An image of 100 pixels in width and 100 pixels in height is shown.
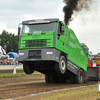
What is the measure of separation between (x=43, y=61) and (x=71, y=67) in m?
2.18

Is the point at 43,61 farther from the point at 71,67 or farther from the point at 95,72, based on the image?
the point at 95,72

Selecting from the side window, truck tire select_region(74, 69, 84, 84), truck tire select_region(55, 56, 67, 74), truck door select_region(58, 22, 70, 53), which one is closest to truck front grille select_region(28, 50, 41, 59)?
truck tire select_region(55, 56, 67, 74)

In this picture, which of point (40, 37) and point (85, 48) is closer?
point (40, 37)

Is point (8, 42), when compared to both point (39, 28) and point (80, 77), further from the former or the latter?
point (39, 28)

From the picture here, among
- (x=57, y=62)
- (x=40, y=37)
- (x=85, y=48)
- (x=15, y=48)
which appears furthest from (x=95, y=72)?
(x=15, y=48)

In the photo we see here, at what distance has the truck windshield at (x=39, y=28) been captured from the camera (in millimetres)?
9982

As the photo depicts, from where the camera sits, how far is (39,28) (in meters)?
10.2

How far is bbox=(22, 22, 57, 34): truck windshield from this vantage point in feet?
32.7

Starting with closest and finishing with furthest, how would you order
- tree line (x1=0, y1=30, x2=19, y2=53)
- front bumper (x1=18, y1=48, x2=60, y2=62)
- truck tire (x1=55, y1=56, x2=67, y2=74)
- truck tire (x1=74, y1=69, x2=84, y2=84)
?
front bumper (x1=18, y1=48, x2=60, y2=62), truck tire (x1=55, y1=56, x2=67, y2=74), truck tire (x1=74, y1=69, x2=84, y2=84), tree line (x1=0, y1=30, x2=19, y2=53)

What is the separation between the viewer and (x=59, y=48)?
1007cm

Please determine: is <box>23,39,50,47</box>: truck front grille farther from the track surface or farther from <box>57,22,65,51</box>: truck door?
the track surface

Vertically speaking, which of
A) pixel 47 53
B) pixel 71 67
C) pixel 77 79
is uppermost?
pixel 47 53

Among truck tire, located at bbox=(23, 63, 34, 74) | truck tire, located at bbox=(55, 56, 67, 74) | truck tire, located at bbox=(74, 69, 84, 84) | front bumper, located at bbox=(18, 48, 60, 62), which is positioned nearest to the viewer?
front bumper, located at bbox=(18, 48, 60, 62)

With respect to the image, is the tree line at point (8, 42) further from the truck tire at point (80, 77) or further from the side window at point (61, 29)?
the side window at point (61, 29)
